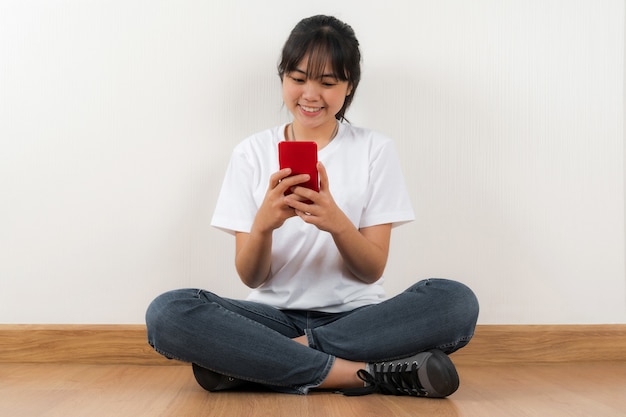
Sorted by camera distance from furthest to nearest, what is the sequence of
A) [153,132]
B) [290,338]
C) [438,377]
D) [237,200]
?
[153,132] < [237,200] < [290,338] < [438,377]

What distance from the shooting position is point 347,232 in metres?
1.43

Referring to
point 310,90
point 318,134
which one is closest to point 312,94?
point 310,90

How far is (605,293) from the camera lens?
1.87 meters

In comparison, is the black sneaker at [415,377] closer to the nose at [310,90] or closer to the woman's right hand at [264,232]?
the woman's right hand at [264,232]

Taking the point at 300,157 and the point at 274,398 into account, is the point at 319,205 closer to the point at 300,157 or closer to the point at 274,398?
the point at 300,157

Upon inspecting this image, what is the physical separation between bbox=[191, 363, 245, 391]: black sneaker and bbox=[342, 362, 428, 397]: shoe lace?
0.70 ft

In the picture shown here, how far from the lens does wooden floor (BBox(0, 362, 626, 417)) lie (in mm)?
1247

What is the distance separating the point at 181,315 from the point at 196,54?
2.31 feet

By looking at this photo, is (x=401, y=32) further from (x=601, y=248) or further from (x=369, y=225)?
(x=601, y=248)

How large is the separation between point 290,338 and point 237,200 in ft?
1.02

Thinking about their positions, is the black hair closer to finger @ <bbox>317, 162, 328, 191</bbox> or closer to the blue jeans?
finger @ <bbox>317, 162, 328, 191</bbox>

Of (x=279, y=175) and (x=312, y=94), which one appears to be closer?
(x=279, y=175)

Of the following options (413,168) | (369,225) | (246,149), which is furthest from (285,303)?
(413,168)

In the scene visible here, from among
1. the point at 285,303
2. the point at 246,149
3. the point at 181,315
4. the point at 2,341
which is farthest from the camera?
the point at 2,341
